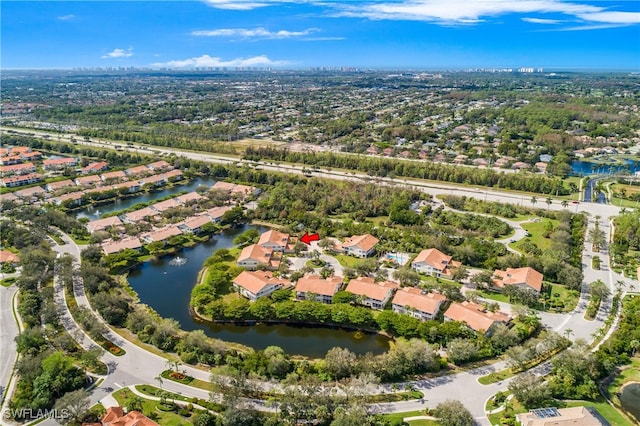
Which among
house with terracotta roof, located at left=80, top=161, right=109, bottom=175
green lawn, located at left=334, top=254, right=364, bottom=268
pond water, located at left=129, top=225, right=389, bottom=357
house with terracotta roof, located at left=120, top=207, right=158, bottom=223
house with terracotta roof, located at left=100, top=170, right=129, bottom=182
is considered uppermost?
house with terracotta roof, located at left=80, top=161, right=109, bottom=175

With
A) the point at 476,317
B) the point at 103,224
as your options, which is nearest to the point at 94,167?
the point at 103,224

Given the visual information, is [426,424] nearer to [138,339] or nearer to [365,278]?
[365,278]

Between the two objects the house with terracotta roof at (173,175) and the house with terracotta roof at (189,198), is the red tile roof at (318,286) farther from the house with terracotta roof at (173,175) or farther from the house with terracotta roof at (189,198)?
the house with terracotta roof at (173,175)

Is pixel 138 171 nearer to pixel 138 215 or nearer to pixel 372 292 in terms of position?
pixel 138 215

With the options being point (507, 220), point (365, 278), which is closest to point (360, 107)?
point (507, 220)

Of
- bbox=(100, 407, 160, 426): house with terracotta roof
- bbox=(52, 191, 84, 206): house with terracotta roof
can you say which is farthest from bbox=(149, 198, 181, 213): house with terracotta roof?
bbox=(100, 407, 160, 426): house with terracotta roof

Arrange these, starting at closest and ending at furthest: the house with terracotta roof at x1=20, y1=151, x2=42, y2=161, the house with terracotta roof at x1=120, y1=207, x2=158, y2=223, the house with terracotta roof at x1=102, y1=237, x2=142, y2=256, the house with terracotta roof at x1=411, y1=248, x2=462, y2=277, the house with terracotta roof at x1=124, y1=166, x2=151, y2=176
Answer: the house with terracotta roof at x1=411, y1=248, x2=462, y2=277, the house with terracotta roof at x1=102, y1=237, x2=142, y2=256, the house with terracotta roof at x1=120, y1=207, x2=158, y2=223, the house with terracotta roof at x1=124, y1=166, x2=151, y2=176, the house with terracotta roof at x1=20, y1=151, x2=42, y2=161

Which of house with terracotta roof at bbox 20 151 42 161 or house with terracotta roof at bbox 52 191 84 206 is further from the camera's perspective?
house with terracotta roof at bbox 20 151 42 161

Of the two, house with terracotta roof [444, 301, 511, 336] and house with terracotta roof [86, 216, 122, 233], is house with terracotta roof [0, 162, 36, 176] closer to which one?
house with terracotta roof [86, 216, 122, 233]
